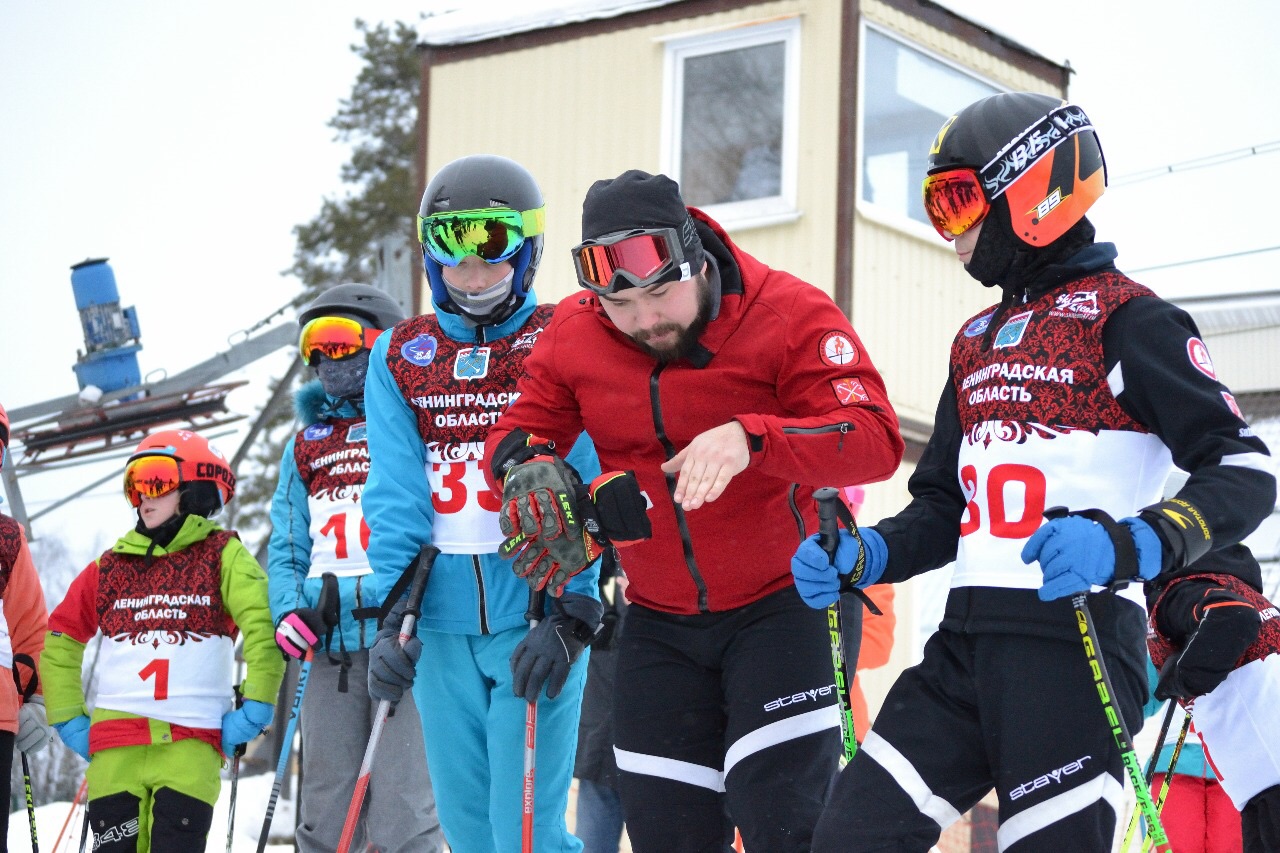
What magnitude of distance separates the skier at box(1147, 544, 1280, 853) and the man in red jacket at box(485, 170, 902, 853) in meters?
1.24

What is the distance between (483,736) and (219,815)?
7414 mm

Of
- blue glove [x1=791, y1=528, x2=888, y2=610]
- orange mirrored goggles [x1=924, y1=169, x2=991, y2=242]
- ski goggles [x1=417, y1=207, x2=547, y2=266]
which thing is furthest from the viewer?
ski goggles [x1=417, y1=207, x2=547, y2=266]

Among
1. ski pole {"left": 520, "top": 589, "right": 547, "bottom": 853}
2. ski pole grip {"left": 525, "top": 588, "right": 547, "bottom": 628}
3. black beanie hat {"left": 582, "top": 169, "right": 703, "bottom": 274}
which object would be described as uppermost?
black beanie hat {"left": 582, "top": 169, "right": 703, "bottom": 274}

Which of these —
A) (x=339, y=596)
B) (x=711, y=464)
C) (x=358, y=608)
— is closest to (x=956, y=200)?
(x=711, y=464)

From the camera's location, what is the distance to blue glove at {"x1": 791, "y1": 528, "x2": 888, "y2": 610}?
11.3ft

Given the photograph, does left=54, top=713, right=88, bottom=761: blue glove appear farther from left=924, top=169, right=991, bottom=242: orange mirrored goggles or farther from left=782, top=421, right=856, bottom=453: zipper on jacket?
left=924, top=169, right=991, bottom=242: orange mirrored goggles

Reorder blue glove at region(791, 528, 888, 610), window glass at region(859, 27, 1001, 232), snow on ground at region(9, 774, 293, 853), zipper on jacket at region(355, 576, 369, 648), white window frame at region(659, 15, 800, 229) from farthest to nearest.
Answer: window glass at region(859, 27, 1001, 232)
white window frame at region(659, 15, 800, 229)
snow on ground at region(9, 774, 293, 853)
zipper on jacket at region(355, 576, 369, 648)
blue glove at region(791, 528, 888, 610)

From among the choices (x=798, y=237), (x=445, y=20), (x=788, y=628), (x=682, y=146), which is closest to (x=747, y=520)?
(x=788, y=628)

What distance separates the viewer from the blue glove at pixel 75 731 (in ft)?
20.0

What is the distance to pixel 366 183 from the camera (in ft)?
103

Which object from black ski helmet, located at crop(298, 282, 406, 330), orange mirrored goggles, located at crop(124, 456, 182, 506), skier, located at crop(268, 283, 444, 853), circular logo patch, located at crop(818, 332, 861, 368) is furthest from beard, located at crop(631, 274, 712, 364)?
orange mirrored goggles, located at crop(124, 456, 182, 506)

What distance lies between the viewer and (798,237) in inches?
464

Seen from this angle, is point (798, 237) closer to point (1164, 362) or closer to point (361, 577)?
point (361, 577)

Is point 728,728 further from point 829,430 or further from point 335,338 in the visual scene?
point 335,338
